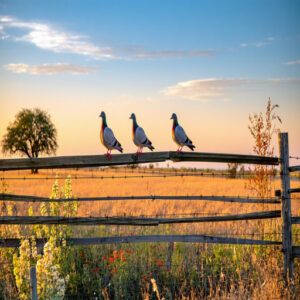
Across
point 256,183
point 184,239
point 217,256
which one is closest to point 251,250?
point 217,256

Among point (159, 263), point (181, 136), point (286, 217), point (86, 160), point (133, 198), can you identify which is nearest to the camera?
point (86, 160)

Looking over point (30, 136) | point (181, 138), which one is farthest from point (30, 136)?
point (181, 138)

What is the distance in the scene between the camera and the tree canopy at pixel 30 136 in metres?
54.4

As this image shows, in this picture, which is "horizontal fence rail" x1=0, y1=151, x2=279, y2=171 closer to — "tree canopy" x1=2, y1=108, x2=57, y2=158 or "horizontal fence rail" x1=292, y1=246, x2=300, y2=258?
"horizontal fence rail" x1=292, y1=246, x2=300, y2=258

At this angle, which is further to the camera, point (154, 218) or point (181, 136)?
point (181, 136)

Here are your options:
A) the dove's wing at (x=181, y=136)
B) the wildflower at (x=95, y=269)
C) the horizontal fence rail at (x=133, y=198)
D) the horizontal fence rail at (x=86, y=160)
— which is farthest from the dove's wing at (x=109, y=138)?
the wildflower at (x=95, y=269)

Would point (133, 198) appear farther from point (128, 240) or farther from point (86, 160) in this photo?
point (86, 160)

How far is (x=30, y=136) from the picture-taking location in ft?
180

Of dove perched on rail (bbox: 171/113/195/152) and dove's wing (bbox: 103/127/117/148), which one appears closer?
dove's wing (bbox: 103/127/117/148)

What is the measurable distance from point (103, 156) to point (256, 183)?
2.82 m

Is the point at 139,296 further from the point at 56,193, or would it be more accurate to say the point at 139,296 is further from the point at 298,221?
the point at 298,221

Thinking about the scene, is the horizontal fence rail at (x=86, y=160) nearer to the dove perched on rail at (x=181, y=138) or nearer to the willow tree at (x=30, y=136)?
the dove perched on rail at (x=181, y=138)

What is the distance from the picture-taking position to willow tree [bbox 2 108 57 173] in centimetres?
5441

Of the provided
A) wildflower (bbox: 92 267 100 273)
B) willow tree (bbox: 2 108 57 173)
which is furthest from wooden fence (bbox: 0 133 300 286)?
willow tree (bbox: 2 108 57 173)
